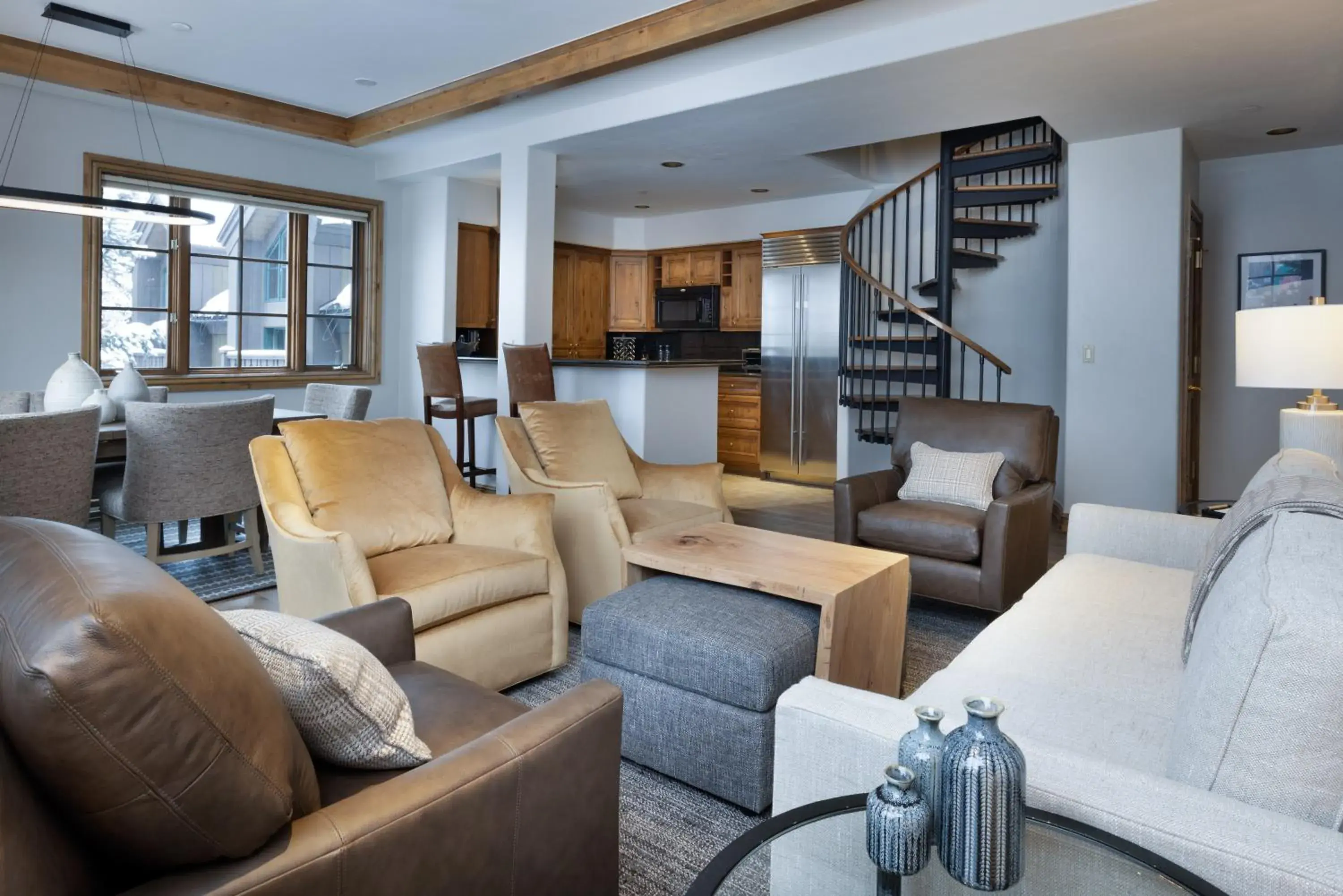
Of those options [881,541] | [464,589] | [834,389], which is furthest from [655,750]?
[834,389]

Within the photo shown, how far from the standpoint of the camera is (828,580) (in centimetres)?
229

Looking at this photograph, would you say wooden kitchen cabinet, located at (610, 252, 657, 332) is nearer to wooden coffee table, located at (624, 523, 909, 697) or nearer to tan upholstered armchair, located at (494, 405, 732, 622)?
tan upholstered armchair, located at (494, 405, 732, 622)

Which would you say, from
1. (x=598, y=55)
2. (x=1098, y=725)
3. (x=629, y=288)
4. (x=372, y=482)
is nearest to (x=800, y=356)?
(x=629, y=288)

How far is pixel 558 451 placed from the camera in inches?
144

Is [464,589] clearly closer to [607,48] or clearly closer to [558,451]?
[558,451]

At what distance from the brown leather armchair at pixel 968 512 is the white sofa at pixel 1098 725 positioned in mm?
776

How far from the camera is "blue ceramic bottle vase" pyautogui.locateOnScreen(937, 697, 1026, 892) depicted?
2.84 ft

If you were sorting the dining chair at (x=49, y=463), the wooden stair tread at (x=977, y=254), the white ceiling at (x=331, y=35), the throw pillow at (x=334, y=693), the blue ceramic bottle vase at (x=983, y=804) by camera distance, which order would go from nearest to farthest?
the blue ceramic bottle vase at (x=983, y=804), the throw pillow at (x=334, y=693), the dining chair at (x=49, y=463), the white ceiling at (x=331, y=35), the wooden stair tread at (x=977, y=254)

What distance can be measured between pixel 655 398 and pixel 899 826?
15.3 feet

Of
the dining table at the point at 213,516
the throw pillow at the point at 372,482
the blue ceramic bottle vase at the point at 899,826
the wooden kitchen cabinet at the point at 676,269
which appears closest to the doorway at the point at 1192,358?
the throw pillow at the point at 372,482

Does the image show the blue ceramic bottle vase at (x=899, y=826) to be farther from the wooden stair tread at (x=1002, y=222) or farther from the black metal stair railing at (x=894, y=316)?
the wooden stair tread at (x=1002, y=222)

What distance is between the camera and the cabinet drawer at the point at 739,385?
8242 mm

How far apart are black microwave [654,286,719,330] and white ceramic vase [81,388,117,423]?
5811 millimetres

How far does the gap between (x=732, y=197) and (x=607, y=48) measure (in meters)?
3.61
